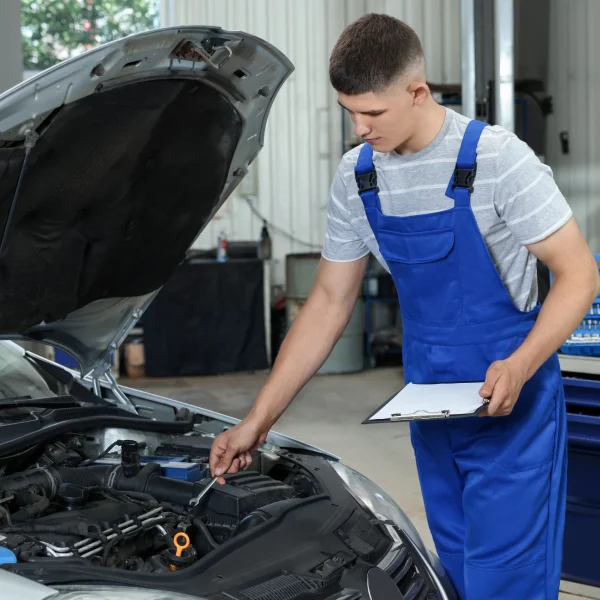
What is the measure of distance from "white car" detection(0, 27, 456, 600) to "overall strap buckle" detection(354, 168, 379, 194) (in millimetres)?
298

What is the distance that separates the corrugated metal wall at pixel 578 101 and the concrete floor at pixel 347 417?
5.29 feet

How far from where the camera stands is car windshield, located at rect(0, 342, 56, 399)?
7.94 feet

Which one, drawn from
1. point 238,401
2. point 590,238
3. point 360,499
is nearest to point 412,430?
point 360,499

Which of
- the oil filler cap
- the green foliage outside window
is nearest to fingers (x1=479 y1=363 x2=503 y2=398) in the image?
the oil filler cap

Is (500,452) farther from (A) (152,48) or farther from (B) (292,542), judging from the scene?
(A) (152,48)

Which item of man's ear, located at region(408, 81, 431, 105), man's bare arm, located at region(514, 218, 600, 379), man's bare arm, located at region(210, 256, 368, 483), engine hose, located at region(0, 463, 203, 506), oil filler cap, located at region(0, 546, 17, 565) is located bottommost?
engine hose, located at region(0, 463, 203, 506)

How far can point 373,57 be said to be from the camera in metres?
1.63

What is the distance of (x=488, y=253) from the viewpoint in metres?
1.75

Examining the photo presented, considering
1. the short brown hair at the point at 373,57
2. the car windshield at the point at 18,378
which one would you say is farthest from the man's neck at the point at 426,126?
the car windshield at the point at 18,378

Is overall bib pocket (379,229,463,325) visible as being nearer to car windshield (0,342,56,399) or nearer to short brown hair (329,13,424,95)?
short brown hair (329,13,424,95)

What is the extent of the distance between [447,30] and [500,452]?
600 centimetres

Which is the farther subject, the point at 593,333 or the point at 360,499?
the point at 593,333

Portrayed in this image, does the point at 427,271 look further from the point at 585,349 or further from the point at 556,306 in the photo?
the point at 585,349

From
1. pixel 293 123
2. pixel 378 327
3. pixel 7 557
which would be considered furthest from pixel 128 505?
pixel 293 123
